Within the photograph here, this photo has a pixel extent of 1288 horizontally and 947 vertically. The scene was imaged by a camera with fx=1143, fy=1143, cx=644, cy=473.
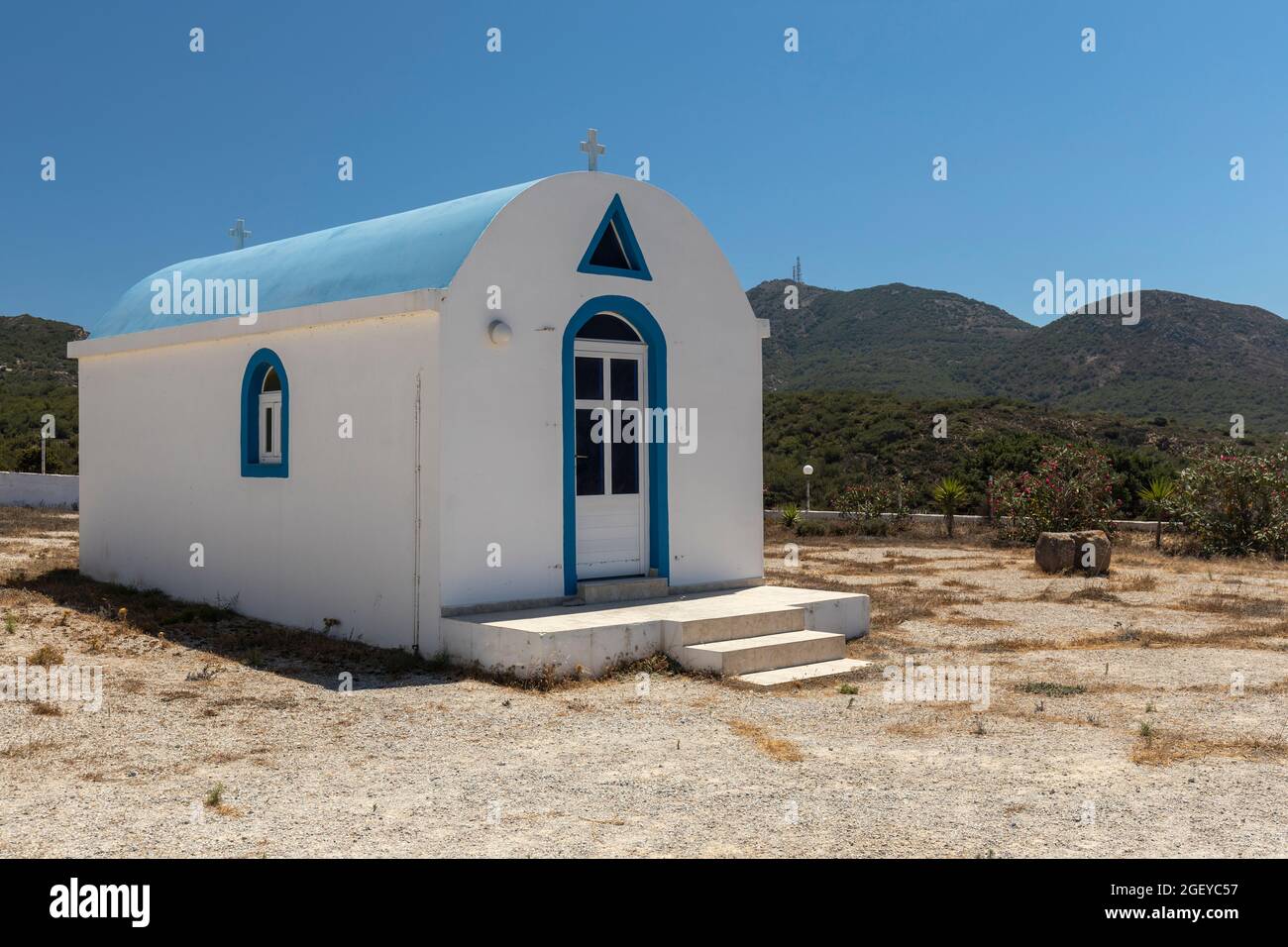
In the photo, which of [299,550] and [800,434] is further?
[800,434]

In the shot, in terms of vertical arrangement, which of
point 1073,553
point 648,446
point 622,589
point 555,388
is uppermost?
point 555,388

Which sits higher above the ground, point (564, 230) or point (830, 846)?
point (564, 230)

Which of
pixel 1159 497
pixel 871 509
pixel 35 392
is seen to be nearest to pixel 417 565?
pixel 1159 497

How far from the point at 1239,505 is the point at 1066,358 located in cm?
4400

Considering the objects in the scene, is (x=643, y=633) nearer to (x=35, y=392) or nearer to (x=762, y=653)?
(x=762, y=653)

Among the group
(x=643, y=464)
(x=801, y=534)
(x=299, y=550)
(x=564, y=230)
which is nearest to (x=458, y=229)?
(x=564, y=230)

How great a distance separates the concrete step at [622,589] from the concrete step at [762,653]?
48.5 inches

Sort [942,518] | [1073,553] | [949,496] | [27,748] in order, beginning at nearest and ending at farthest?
1. [27,748]
2. [1073,553]
3. [949,496]
4. [942,518]

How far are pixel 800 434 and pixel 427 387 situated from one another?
28869 mm

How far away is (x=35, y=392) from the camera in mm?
43188
